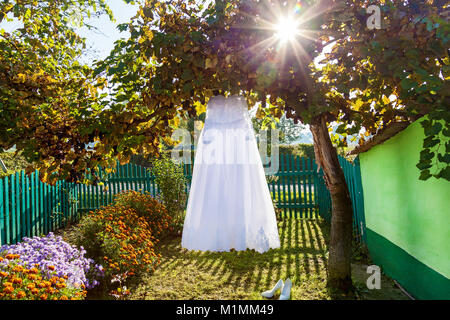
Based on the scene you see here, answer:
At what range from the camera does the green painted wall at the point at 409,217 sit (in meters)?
2.26

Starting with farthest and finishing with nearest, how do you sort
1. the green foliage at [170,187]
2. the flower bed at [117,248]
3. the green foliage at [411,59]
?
1. the green foliage at [170,187]
2. the flower bed at [117,248]
3. the green foliage at [411,59]

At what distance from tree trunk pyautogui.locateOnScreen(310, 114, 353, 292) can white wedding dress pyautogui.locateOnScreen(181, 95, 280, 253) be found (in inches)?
33.4

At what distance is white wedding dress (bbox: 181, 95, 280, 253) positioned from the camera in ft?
8.01

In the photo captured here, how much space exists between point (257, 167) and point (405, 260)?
1823 mm

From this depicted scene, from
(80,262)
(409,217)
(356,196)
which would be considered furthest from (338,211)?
(80,262)

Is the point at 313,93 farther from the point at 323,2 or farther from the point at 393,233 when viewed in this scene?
the point at 393,233

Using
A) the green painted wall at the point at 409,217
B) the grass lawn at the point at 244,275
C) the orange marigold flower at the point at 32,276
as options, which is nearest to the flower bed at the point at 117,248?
the grass lawn at the point at 244,275

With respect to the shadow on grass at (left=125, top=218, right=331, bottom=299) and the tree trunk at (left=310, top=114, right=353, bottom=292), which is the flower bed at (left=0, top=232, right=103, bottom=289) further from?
the tree trunk at (left=310, top=114, right=353, bottom=292)

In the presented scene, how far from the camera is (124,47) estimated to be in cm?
238

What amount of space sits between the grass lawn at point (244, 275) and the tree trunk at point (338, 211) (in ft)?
0.77

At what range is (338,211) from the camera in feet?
9.89

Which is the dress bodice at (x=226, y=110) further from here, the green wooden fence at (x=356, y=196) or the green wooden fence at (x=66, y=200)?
the green wooden fence at (x=356, y=196)

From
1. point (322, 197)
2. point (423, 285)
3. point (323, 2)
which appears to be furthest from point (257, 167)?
point (322, 197)

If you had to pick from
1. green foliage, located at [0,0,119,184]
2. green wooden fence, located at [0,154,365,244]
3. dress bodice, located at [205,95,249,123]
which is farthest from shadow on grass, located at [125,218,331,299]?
green foliage, located at [0,0,119,184]
